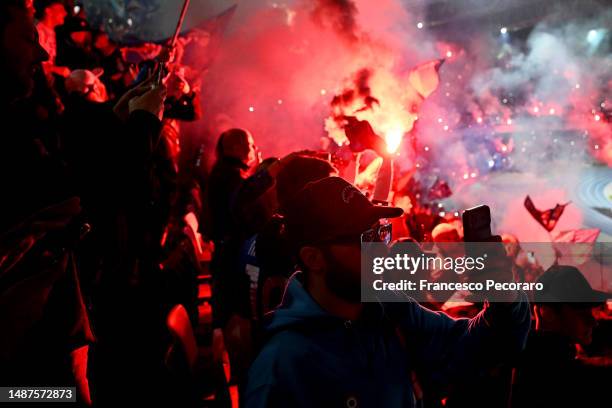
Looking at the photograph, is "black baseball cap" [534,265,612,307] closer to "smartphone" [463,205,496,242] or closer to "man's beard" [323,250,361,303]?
"smartphone" [463,205,496,242]

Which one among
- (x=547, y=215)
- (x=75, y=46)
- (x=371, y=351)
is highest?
(x=75, y=46)

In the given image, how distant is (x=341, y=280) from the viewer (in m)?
1.93

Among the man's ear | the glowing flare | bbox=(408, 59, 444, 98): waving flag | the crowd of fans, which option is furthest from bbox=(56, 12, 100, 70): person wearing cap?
the man's ear

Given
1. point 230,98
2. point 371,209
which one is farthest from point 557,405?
point 230,98

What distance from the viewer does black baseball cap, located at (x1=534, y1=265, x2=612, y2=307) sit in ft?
10.8

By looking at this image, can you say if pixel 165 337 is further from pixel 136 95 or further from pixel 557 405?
pixel 557 405

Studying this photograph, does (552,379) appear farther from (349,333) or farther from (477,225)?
(349,333)

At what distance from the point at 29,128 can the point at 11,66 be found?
0.30m

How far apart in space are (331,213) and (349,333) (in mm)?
564

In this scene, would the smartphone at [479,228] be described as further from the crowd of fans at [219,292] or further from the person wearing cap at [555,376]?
the person wearing cap at [555,376]

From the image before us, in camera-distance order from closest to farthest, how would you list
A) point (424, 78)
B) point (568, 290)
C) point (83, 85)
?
point (568, 290) → point (83, 85) → point (424, 78)

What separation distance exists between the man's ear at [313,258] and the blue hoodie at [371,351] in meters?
0.13

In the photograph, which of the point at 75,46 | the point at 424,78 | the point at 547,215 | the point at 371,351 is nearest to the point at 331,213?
the point at 371,351

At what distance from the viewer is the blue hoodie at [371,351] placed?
1.67m
